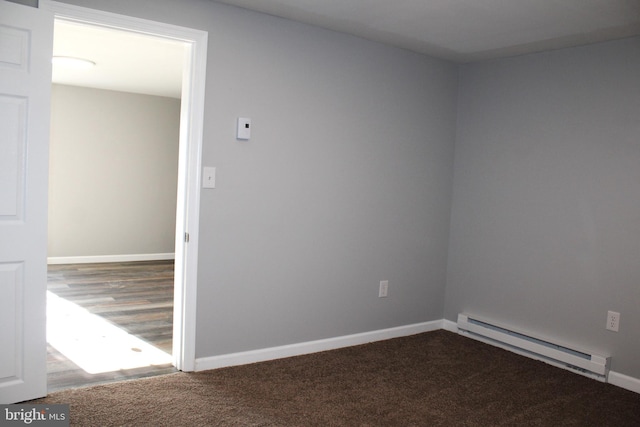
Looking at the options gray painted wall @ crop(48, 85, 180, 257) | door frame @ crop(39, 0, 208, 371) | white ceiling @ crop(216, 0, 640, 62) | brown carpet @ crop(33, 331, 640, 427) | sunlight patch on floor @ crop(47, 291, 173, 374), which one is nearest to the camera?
brown carpet @ crop(33, 331, 640, 427)

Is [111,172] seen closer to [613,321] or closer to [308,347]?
[308,347]

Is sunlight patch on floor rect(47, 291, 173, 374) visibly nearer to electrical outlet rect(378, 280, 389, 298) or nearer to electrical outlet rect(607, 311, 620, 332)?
electrical outlet rect(378, 280, 389, 298)

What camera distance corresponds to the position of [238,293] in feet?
10.9

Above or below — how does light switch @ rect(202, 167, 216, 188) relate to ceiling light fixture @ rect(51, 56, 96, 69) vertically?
below

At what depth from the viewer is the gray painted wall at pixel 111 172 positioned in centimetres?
662

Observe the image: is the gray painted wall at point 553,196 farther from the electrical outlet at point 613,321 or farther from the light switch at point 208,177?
the light switch at point 208,177

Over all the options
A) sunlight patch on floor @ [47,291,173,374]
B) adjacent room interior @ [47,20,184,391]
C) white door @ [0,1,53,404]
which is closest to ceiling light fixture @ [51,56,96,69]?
adjacent room interior @ [47,20,184,391]

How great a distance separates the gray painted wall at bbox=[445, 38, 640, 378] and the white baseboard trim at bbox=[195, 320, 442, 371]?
410 mm

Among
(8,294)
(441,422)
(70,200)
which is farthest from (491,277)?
(70,200)

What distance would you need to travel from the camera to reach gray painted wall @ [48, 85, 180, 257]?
662cm

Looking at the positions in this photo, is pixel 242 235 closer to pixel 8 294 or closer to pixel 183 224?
pixel 183 224

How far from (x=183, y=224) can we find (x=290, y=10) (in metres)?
1.44

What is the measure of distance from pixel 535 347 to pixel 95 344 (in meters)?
3.14

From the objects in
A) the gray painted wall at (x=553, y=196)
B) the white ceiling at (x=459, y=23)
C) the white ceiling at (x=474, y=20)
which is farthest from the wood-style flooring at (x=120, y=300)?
the gray painted wall at (x=553, y=196)
